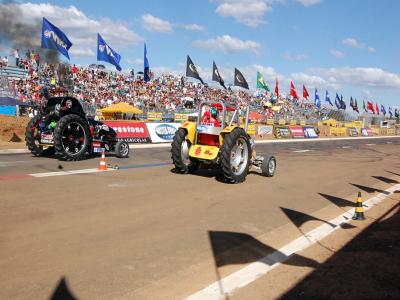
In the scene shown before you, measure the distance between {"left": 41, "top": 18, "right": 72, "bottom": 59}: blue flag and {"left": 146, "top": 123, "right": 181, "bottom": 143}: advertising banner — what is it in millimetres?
6127

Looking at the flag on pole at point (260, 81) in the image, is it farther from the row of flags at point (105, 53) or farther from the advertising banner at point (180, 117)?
the advertising banner at point (180, 117)

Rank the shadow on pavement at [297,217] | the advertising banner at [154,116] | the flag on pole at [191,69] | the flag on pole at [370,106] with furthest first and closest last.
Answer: the flag on pole at [370,106] < the flag on pole at [191,69] < the advertising banner at [154,116] < the shadow on pavement at [297,217]

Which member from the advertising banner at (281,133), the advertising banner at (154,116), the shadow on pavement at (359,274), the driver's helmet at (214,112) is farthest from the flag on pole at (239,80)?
the shadow on pavement at (359,274)

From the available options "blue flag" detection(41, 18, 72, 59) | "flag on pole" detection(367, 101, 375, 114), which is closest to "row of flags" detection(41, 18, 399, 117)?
"blue flag" detection(41, 18, 72, 59)

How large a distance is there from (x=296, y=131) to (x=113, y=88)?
18.0 metres

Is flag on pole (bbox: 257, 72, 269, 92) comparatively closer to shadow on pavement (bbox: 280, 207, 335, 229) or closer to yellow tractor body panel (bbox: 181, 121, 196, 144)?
yellow tractor body panel (bbox: 181, 121, 196, 144)

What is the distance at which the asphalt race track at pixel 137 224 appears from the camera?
4418 mm

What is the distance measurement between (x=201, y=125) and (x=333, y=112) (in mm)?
62715

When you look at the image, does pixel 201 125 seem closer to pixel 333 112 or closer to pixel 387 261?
pixel 387 261

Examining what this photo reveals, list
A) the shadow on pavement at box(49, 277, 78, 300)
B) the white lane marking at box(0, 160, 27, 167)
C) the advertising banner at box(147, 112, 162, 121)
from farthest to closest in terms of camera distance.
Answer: the advertising banner at box(147, 112, 162, 121) < the white lane marking at box(0, 160, 27, 167) < the shadow on pavement at box(49, 277, 78, 300)

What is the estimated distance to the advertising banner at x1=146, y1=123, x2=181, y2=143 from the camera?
2467 centimetres

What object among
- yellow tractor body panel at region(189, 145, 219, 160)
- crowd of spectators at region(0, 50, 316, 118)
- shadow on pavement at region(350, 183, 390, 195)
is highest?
crowd of spectators at region(0, 50, 316, 118)

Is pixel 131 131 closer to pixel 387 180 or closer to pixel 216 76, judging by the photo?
pixel 387 180

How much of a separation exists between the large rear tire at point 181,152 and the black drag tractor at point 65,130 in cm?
308
